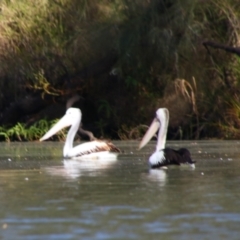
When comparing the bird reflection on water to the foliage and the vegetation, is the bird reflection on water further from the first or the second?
the foliage

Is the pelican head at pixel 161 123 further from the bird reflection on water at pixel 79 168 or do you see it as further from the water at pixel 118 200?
the bird reflection on water at pixel 79 168

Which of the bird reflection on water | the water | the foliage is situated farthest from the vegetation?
the water

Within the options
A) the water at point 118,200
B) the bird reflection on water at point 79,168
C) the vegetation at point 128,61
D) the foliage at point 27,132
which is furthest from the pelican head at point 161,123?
the foliage at point 27,132

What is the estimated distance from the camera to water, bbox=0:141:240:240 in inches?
281

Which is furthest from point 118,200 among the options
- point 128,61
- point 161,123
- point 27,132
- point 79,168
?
point 27,132

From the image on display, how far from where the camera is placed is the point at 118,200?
8.89m

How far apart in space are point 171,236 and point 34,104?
1534 centimetres

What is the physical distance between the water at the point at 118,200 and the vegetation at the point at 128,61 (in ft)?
20.8

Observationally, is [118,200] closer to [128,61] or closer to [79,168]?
[79,168]

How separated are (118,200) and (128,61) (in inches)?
461

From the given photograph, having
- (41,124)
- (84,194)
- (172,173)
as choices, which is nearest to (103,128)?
(41,124)

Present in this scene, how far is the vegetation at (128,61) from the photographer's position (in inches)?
790

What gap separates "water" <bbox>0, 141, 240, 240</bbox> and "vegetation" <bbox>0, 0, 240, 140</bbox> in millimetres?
6326

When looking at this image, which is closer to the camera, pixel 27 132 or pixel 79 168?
A: pixel 79 168
